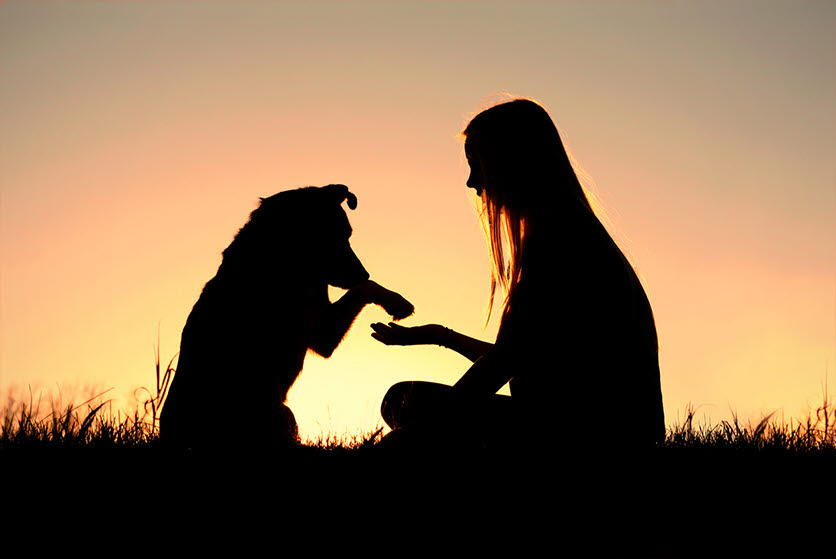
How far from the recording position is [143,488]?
2.91m

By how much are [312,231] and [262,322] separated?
75 centimetres

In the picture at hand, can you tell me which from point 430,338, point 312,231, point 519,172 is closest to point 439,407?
point 430,338

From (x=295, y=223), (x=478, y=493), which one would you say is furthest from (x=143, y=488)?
(x=295, y=223)

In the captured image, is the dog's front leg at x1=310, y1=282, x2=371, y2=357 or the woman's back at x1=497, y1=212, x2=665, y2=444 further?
the dog's front leg at x1=310, y1=282, x2=371, y2=357

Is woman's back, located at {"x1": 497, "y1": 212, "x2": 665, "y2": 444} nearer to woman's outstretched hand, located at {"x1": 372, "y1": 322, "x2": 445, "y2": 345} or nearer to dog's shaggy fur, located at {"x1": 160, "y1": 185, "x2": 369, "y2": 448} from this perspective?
woman's outstretched hand, located at {"x1": 372, "y1": 322, "x2": 445, "y2": 345}

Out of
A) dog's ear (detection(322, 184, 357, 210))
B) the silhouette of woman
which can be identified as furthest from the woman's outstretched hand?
dog's ear (detection(322, 184, 357, 210))

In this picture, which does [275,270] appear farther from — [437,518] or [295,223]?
[437,518]

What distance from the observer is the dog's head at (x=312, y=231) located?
4578 millimetres

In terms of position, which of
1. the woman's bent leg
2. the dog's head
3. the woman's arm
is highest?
the dog's head

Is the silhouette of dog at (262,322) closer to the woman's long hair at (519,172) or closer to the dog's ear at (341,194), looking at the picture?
the dog's ear at (341,194)

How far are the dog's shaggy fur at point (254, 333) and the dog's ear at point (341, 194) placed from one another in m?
0.13

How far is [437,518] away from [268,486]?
670mm

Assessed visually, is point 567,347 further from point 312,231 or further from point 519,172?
point 312,231

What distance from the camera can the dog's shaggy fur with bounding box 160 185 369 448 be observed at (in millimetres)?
4047
